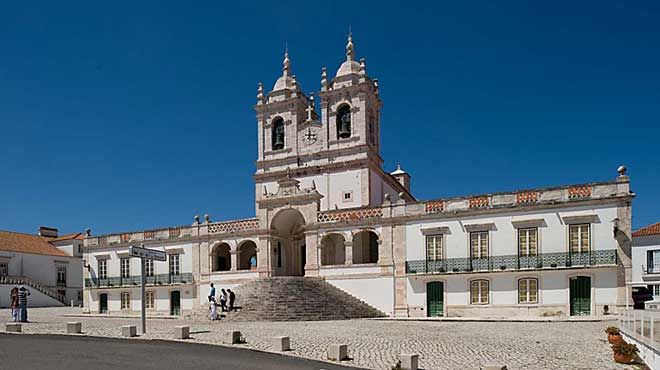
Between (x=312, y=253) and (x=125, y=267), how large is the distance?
14648 mm

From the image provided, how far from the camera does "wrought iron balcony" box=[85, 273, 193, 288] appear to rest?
123 feet

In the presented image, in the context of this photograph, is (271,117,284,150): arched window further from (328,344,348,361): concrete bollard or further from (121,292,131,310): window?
(328,344,348,361): concrete bollard

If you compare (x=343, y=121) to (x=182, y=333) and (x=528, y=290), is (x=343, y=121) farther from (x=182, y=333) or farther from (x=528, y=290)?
(x=182, y=333)

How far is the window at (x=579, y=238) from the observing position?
89.1ft

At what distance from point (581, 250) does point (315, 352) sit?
17842 millimetres

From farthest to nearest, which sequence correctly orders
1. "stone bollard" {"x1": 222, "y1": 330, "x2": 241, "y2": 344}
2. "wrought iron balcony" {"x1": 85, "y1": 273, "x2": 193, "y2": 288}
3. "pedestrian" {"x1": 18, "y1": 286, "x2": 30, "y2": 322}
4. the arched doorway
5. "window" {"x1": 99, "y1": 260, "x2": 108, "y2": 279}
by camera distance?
1. "window" {"x1": 99, "y1": 260, "x2": 108, "y2": 279}
2. "wrought iron balcony" {"x1": 85, "y1": 273, "x2": 193, "y2": 288}
3. the arched doorway
4. "pedestrian" {"x1": 18, "y1": 286, "x2": 30, "y2": 322}
5. "stone bollard" {"x1": 222, "y1": 330, "x2": 241, "y2": 344}

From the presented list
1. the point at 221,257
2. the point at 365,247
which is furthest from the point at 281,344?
the point at 221,257

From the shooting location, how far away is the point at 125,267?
131ft

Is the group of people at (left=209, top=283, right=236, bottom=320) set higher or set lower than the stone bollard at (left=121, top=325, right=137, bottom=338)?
lower

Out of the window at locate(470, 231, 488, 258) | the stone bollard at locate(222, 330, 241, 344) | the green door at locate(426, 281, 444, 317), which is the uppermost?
the window at locate(470, 231, 488, 258)

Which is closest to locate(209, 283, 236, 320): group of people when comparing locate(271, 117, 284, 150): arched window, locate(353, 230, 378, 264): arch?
locate(353, 230, 378, 264): arch

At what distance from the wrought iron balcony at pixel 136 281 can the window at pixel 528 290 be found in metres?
20.4

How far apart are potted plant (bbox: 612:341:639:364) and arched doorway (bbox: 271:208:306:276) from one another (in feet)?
80.0

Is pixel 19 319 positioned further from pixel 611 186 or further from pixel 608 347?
pixel 611 186
